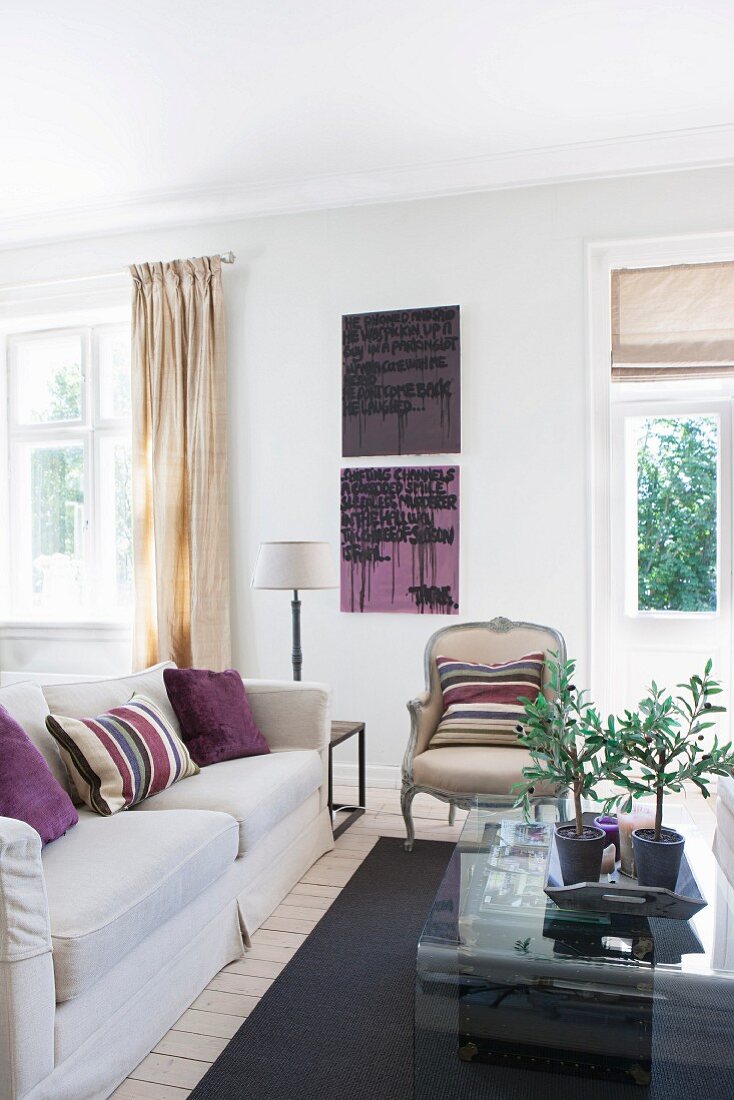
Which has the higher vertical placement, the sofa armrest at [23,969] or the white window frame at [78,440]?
the white window frame at [78,440]

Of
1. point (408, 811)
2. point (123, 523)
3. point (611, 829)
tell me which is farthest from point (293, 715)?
point (123, 523)

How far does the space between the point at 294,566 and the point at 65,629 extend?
2.02m

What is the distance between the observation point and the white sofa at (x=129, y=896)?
166 cm

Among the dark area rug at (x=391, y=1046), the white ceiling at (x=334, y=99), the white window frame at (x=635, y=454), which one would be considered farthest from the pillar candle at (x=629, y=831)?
the white ceiling at (x=334, y=99)

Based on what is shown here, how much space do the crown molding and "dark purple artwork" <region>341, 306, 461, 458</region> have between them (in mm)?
630

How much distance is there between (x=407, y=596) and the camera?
438 cm

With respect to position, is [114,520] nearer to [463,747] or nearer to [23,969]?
[463,747]

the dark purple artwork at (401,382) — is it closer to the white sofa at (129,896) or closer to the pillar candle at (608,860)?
the white sofa at (129,896)

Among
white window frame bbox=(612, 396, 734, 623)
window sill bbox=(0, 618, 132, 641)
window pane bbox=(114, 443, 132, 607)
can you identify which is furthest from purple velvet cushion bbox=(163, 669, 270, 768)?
white window frame bbox=(612, 396, 734, 623)

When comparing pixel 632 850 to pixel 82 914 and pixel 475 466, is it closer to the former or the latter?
pixel 82 914

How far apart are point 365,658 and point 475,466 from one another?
3.75 ft

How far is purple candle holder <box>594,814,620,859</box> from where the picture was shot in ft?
7.64

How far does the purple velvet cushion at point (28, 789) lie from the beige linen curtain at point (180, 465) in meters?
2.25

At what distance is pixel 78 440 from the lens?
17.0 ft
